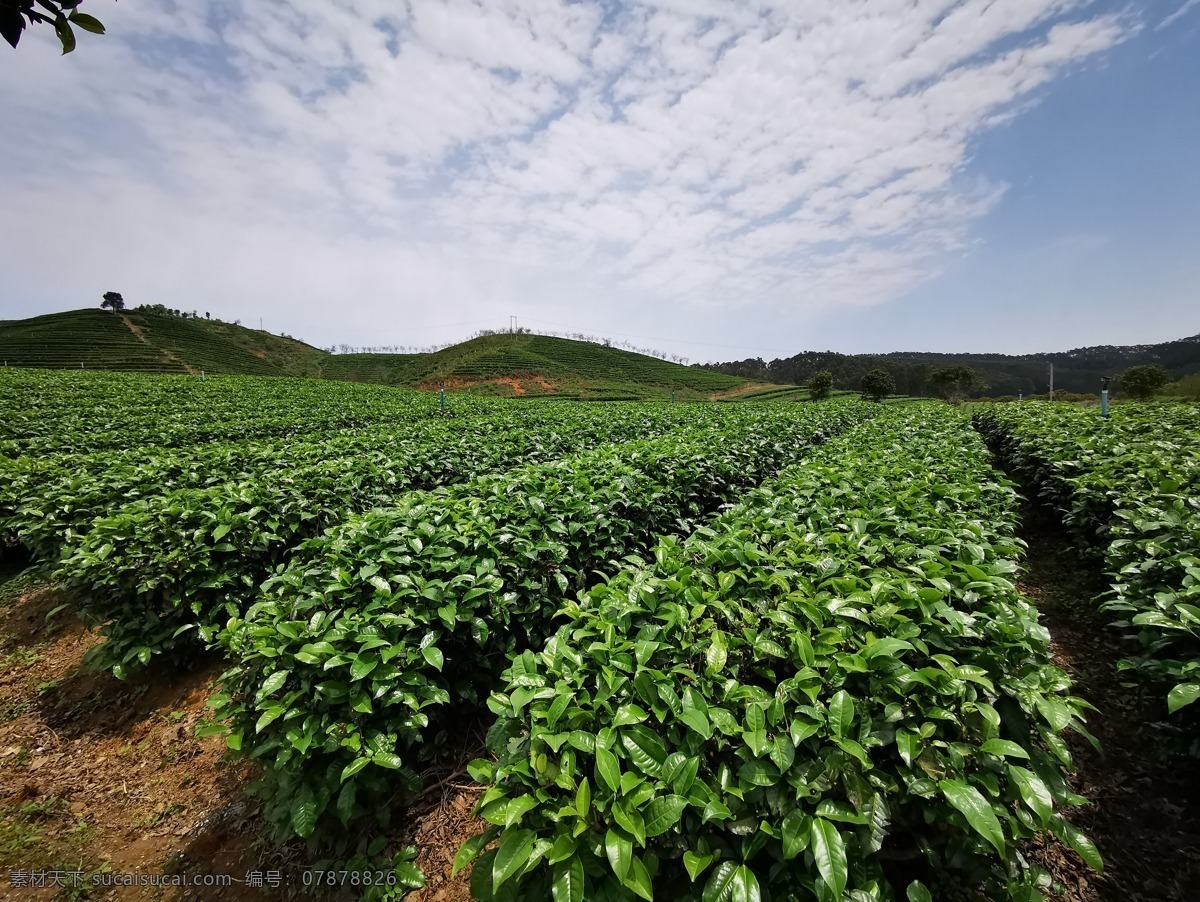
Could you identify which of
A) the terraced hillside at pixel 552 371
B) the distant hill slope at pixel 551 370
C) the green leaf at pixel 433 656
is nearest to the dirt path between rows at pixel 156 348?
the distant hill slope at pixel 551 370

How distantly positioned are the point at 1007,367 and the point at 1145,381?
117315 mm

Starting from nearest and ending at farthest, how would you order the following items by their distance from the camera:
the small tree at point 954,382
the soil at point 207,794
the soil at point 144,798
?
1. the soil at point 207,794
2. the soil at point 144,798
3. the small tree at point 954,382

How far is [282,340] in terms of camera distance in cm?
8194

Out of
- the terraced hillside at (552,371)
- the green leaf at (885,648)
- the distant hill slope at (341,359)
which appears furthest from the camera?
the terraced hillside at (552,371)

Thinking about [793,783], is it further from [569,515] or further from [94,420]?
[94,420]

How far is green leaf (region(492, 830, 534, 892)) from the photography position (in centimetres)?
137

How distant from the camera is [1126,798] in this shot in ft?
8.86

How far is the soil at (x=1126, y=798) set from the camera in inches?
87.6

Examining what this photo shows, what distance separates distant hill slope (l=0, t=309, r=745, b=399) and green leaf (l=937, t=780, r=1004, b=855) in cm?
5095

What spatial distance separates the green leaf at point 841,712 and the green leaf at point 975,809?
28 centimetres

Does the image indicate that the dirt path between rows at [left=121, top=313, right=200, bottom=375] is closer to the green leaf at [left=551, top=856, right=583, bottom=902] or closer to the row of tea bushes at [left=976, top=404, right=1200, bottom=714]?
the green leaf at [left=551, top=856, right=583, bottom=902]

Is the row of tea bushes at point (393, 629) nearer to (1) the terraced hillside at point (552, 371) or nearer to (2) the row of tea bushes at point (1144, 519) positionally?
(2) the row of tea bushes at point (1144, 519)

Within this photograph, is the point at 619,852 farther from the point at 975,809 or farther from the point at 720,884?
the point at 975,809

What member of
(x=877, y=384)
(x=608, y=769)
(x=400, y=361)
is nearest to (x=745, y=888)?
(x=608, y=769)
